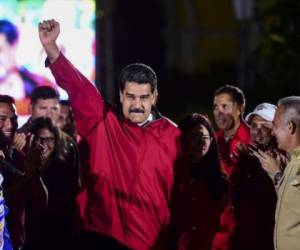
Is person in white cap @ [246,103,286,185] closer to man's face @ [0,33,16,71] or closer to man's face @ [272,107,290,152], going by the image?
man's face @ [272,107,290,152]

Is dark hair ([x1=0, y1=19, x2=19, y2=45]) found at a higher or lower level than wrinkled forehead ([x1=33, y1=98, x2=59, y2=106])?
higher

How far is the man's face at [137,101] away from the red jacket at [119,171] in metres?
0.06

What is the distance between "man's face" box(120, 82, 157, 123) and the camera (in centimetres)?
687

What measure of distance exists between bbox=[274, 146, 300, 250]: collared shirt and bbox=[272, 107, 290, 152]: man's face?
292mm

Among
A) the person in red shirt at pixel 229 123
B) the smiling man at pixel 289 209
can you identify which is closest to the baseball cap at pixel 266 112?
the person in red shirt at pixel 229 123

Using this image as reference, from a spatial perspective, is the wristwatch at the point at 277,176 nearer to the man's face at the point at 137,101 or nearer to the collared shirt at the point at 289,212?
the collared shirt at the point at 289,212

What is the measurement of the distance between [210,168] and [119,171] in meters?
0.94

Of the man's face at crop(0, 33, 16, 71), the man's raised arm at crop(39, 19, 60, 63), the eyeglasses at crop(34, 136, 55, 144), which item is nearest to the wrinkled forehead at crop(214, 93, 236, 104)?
the eyeglasses at crop(34, 136, 55, 144)

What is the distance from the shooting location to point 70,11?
17.7 metres

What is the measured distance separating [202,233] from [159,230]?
2.32ft

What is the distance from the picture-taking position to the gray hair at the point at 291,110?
6.56 meters

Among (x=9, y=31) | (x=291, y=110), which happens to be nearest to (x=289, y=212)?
(x=291, y=110)

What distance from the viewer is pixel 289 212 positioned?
6.17 metres

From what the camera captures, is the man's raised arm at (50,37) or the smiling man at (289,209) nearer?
the smiling man at (289,209)
